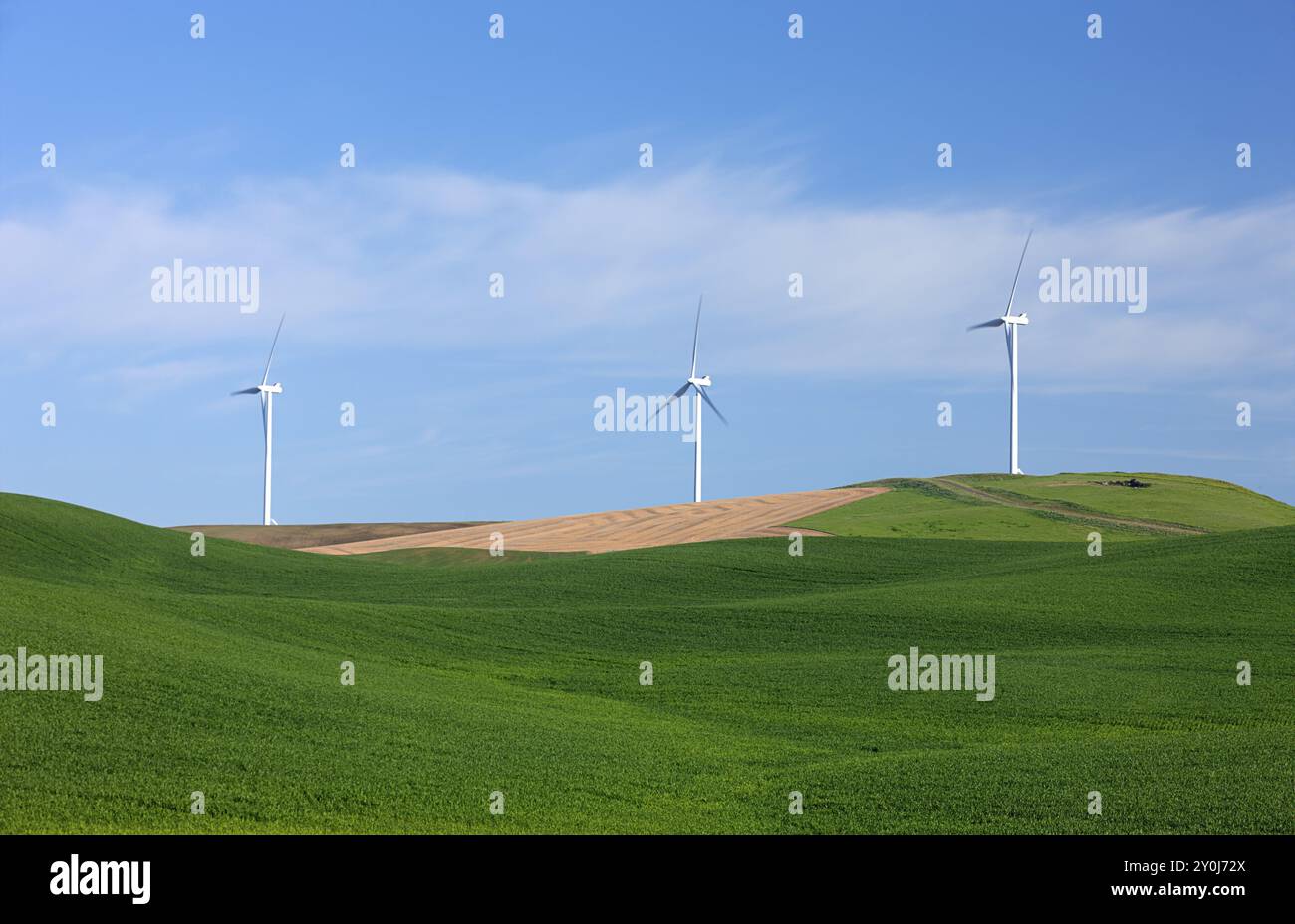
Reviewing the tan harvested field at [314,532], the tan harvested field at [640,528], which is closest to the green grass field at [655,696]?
the tan harvested field at [640,528]

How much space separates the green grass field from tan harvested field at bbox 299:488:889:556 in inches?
398

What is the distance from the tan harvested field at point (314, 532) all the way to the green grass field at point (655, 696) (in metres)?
15.8

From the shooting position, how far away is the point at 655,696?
29.9 m

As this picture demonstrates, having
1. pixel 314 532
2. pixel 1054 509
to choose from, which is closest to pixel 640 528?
pixel 314 532

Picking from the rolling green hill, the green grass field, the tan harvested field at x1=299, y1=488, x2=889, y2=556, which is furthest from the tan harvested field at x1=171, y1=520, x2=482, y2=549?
the rolling green hill

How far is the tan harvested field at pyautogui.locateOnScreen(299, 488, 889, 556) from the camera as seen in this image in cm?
6712

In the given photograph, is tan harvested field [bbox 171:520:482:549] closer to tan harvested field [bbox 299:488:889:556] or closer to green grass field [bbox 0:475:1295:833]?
tan harvested field [bbox 299:488:889:556]

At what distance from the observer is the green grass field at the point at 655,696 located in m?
17.5
